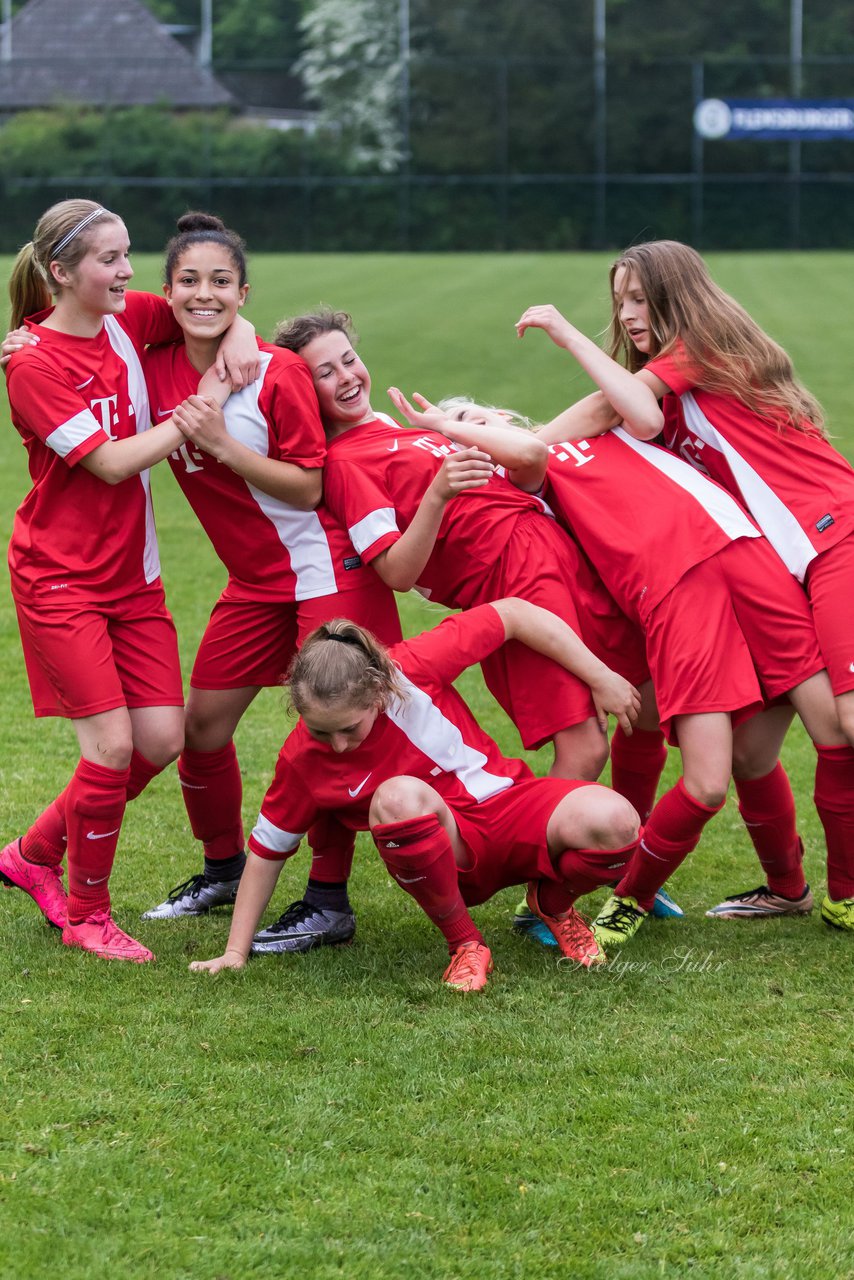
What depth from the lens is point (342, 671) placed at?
349cm

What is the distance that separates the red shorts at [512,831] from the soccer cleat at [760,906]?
73 centimetres

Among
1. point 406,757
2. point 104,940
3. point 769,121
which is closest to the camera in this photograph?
point 406,757

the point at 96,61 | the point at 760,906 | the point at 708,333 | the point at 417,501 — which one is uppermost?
the point at 96,61

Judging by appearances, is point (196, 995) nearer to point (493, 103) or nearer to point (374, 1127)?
point (374, 1127)

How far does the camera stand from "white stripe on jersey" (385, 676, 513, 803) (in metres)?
3.71

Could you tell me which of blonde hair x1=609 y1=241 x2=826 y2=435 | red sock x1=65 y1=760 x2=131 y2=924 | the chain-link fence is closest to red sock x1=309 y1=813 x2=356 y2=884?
red sock x1=65 y1=760 x2=131 y2=924

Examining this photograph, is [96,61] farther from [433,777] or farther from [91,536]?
[433,777]

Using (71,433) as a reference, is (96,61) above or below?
above

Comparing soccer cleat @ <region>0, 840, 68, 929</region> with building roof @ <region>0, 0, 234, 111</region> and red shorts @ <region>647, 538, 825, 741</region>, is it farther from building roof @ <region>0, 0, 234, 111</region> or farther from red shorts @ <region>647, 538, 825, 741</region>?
building roof @ <region>0, 0, 234, 111</region>

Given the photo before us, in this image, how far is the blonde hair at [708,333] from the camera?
391 centimetres

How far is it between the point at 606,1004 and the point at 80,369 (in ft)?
6.65

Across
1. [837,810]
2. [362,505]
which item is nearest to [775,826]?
[837,810]

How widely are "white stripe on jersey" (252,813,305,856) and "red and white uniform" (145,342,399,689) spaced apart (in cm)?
55

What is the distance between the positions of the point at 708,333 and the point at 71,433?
1.64 meters
